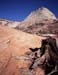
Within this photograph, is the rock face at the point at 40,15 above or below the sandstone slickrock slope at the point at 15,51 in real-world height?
→ above

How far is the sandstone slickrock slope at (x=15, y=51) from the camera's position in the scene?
1344 cm

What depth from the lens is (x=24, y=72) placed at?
A: 42.9 ft

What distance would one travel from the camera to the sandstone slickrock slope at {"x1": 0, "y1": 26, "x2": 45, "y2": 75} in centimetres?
1344

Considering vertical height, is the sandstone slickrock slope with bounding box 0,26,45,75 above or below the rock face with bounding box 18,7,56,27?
below

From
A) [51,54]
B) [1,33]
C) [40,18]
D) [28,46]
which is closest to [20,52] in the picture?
[28,46]

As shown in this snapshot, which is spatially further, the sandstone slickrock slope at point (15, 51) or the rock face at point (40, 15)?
the rock face at point (40, 15)

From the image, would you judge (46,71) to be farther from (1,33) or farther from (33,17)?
(33,17)

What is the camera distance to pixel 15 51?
1600cm

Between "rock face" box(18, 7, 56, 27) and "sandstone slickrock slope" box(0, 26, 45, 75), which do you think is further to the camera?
"rock face" box(18, 7, 56, 27)

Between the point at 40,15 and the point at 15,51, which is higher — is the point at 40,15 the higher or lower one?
the higher one

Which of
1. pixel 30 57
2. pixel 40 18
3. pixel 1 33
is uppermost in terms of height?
pixel 40 18

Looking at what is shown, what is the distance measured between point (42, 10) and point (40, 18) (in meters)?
4.50

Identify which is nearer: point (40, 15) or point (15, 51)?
point (15, 51)

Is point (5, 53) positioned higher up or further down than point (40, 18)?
further down
